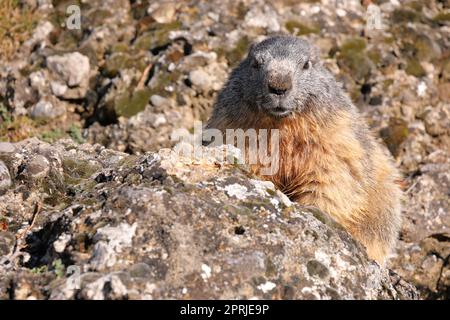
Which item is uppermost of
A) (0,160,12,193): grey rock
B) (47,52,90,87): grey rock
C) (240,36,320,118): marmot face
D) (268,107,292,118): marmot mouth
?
(240,36,320,118): marmot face

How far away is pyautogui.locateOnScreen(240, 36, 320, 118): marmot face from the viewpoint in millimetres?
5656

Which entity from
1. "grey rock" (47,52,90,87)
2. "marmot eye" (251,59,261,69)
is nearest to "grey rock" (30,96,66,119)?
"grey rock" (47,52,90,87)

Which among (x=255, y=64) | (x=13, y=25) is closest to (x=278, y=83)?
(x=255, y=64)

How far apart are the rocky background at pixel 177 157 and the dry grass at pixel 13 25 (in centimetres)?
3

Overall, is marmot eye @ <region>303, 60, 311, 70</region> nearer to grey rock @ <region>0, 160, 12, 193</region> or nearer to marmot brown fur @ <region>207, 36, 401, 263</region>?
marmot brown fur @ <region>207, 36, 401, 263</region>

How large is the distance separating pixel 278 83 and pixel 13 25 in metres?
5.48

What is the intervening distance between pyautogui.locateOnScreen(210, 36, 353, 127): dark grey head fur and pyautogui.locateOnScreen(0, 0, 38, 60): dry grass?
4063 millimetres

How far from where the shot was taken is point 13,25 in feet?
31.3

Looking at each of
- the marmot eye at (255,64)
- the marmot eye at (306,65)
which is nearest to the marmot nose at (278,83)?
the marmot eye at (255,64)

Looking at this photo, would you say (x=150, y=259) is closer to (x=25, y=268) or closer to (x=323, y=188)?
(x=25, y=268)

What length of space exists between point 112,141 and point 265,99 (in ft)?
10.9

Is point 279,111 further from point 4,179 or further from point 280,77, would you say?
point 4,179

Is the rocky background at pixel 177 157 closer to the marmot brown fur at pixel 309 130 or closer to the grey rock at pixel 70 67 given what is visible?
the grey rock at pixel 70 67

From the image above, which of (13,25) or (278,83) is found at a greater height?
(278,83)
